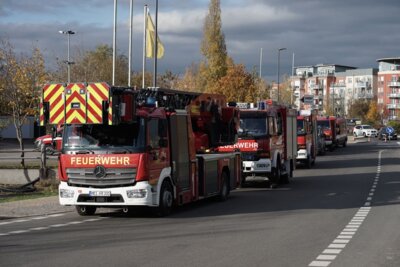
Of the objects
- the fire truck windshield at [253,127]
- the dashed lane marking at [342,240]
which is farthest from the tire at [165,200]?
the fire truck windshield at [253,127]

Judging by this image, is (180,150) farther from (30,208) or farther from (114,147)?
(30,208)

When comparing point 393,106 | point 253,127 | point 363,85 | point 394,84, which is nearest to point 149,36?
point 253,127

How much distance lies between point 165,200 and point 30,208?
4.10m

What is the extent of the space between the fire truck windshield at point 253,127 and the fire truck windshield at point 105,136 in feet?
28.9

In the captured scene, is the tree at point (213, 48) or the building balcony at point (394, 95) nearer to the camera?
the tree at point (213, 48)

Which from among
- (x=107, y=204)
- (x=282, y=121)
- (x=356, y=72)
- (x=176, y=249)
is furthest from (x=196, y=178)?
(x=356, y=72)

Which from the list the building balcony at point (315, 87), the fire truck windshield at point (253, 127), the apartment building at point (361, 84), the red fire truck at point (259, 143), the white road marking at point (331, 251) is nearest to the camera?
the white road marking at point (331, 251)

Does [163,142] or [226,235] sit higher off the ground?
[163,142]

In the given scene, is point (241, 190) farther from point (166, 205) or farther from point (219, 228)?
point (219, 228)

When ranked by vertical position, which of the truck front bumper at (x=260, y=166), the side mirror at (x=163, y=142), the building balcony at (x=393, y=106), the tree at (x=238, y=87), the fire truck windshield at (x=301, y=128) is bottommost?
the truck front bumper at (x=260, y=166)

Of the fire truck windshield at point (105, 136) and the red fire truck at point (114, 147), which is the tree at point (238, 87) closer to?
the red fire truck at point (114, 147)

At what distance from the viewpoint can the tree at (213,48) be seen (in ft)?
240

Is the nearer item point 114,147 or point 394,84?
point 114,147

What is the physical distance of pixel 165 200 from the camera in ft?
49.5
